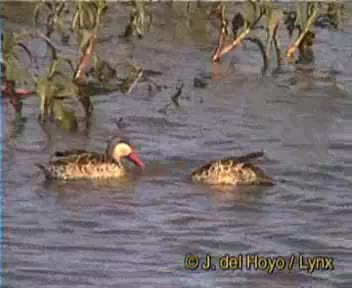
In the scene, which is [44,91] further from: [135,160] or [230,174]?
[230,174]

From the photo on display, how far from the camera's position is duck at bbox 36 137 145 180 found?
7.35 metres

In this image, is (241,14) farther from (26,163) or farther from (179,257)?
(179,257)

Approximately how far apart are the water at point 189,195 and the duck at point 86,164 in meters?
0.06

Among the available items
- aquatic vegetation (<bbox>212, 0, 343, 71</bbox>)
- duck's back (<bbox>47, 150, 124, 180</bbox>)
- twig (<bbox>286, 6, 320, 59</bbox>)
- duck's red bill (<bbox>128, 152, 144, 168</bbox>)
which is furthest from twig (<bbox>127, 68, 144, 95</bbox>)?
duck's back (<bbox>47, 150, 124, 180</bbox>)

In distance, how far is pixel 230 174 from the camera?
7.39 metres

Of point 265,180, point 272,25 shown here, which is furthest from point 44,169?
point 272,25

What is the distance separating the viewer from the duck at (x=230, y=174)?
737cm

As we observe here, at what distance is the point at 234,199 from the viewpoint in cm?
728

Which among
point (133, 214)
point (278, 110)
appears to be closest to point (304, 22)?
point (278, 110)

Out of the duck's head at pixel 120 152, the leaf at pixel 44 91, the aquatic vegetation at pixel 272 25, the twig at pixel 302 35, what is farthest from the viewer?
the twig at pixel 302 35

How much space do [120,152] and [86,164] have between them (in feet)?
0.95

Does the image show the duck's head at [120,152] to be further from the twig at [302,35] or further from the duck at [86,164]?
the twig at [302,35]

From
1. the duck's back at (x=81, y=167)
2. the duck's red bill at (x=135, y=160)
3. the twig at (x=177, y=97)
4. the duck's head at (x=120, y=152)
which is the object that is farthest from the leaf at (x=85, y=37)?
the duck's back at (x=81, y=167)

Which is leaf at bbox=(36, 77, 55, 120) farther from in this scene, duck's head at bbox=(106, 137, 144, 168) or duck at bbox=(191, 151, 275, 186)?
duck at bbox=(191, 151, 275, 186)
